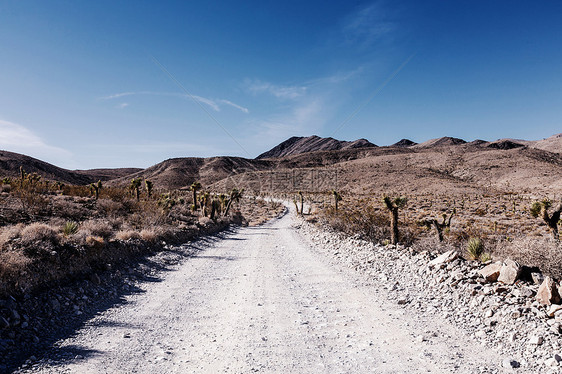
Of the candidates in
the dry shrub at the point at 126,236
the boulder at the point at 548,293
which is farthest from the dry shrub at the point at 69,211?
the boulder at the point at 548,293

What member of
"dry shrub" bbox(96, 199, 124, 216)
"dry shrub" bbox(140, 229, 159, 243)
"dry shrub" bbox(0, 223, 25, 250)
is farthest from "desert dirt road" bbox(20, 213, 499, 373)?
"dry shrub" bbox(96, 199, 124, 216)

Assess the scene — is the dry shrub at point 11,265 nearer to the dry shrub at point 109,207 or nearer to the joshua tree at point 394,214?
the joshua tree at point 394,214

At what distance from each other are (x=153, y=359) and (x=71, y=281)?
158 inches

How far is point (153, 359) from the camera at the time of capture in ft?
13.8

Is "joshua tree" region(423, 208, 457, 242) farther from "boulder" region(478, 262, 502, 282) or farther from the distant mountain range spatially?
the distant mountain range

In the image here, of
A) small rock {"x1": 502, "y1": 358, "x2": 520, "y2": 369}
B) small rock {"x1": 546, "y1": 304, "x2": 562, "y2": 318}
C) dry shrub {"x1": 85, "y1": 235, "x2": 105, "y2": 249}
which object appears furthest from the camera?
dry shrub {"x1": 85, "y1": 235, "x2": 105, "y2": 249}

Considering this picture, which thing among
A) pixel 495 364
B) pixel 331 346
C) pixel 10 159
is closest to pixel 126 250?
pixel 331 346

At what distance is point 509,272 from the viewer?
5.74 metres

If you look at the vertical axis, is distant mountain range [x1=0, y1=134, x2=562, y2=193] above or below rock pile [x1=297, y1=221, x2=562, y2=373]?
above

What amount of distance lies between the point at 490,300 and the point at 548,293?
0.87 m

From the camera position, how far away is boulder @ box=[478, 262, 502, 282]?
5984 mm

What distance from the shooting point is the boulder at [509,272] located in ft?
18.4

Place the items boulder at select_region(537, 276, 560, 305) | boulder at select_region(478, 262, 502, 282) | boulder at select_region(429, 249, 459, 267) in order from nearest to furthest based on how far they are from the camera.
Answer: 1. boulder at select_region(537, 276, 560, 305)
2. boulder at select_region(478, 262, 502, 282)
3. boulder at select_region(429, 249, 459, 267)

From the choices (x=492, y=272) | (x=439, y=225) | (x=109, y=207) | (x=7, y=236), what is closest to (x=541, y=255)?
(x=492, y=272)
